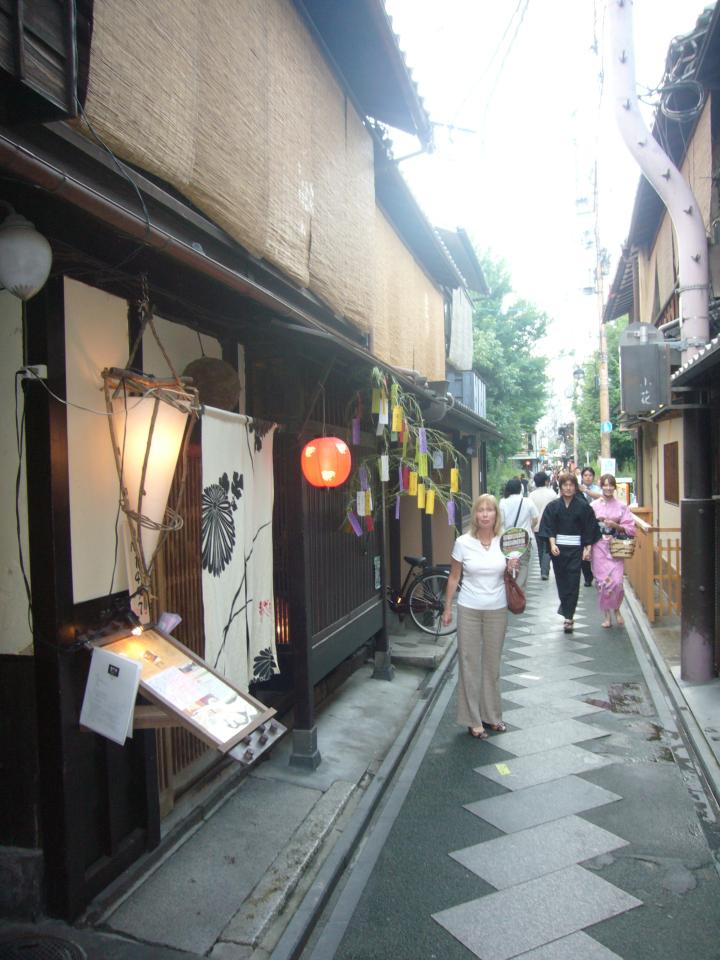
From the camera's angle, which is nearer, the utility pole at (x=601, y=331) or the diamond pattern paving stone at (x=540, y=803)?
the diamond pattern paving stone at (x=540, y=803)

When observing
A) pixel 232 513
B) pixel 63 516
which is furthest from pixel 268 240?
pixel 63 516

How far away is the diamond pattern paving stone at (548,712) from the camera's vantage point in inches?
277

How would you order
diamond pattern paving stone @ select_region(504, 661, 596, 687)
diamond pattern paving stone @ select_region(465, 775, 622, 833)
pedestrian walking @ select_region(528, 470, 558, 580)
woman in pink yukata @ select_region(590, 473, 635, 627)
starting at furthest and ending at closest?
pedestrian walking @ select_region(528, 470, 558, 580) < woman in pink yukata @ select_region(590, 473, 635, 627) < diamond pattern paving stone @ select_region(504, 661, 596, 687) < diamond pattern paving stone @ select_region(465, 775, 622, 833)

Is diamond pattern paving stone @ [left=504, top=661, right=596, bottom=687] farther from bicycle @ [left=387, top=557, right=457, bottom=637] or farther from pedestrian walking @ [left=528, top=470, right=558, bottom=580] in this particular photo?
pedestrian walking @ [left=528, top=470, right=558, bottom=580]

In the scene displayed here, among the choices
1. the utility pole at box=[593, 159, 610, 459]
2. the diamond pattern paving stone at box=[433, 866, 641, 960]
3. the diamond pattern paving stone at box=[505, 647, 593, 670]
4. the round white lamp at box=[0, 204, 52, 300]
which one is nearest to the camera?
the round white lamp at box=[0, 204, 52, 300]

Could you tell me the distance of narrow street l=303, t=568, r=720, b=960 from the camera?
3.64m

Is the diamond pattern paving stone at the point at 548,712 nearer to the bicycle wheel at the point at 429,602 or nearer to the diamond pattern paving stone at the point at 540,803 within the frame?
the diamond pattern paving stone at the point at 540,803

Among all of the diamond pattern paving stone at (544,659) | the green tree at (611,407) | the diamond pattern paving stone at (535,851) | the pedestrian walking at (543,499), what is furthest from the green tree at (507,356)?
the diamond pattern paving stone at (535,851)

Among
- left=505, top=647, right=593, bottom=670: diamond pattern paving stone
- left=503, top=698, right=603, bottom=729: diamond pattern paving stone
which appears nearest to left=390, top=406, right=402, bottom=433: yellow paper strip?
left=503, top=698, right=603, bottom=729: diamond pattern paving stone

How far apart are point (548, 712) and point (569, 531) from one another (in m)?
3.84

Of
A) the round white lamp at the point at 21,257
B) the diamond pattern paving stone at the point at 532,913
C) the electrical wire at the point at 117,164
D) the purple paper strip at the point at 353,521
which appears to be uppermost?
the electrical wire at the point at 117,164

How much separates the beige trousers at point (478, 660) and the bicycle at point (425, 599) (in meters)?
3.67

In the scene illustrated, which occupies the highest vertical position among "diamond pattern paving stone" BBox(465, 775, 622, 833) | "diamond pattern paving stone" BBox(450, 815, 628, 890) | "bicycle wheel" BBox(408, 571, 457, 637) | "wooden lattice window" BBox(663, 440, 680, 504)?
"wooden lattice window" BBox(663, 440, 680, 504)

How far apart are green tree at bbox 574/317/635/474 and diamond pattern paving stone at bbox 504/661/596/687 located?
64.8 feet
